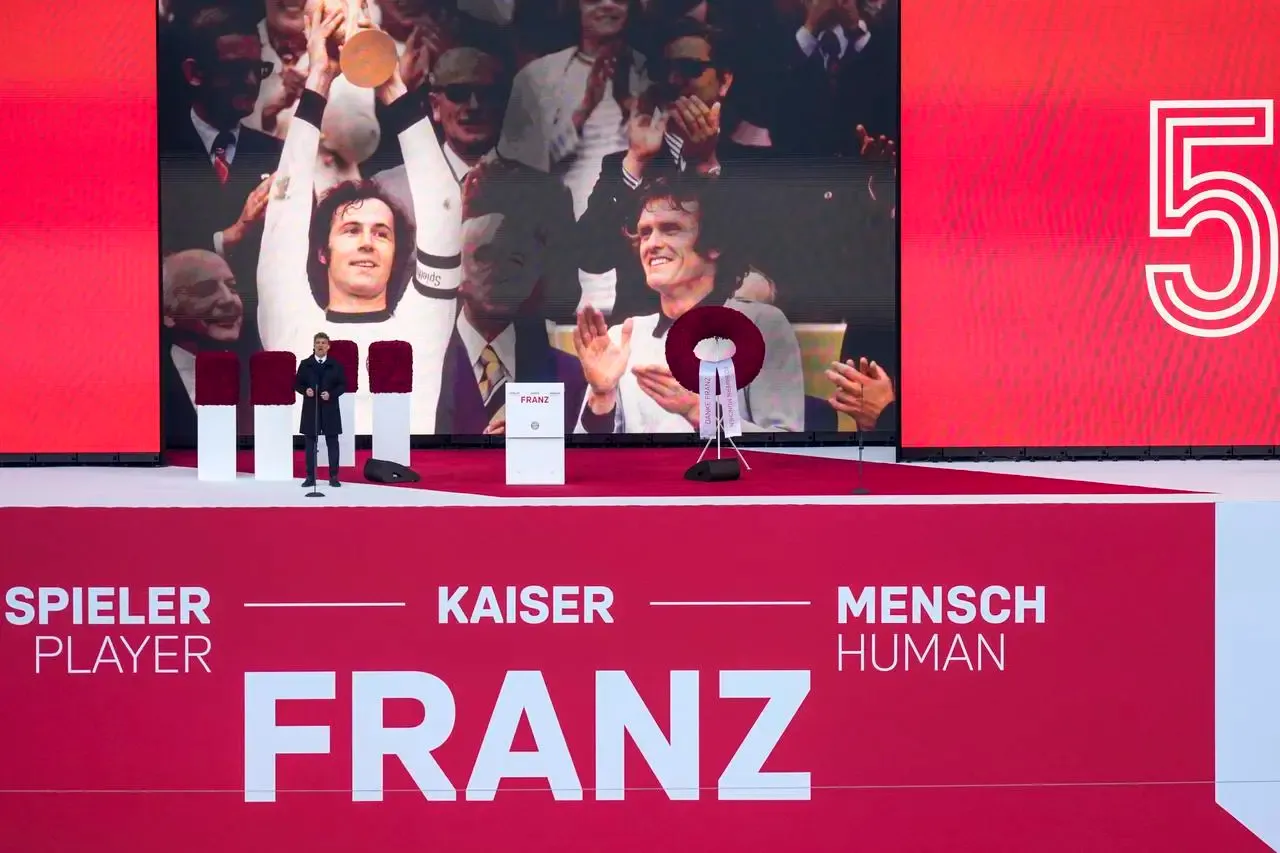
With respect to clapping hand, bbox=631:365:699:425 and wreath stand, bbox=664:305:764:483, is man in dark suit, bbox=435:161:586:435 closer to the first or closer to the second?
clapping hand, bbox=631:365:699:425

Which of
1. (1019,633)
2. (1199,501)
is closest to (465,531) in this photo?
(1019,633)

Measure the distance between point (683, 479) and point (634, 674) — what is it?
5.55ft

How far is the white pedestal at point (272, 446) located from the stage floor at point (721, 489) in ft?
0.47

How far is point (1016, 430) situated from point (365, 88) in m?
5.31

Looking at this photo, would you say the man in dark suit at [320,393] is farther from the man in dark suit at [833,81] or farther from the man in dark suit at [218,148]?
the man in dark suit at [833,81]

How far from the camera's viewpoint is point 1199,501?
627 cm

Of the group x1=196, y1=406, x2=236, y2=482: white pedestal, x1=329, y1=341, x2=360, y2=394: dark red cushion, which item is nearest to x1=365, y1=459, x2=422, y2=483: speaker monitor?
x1=196, y1=406, x2=236, y2=482: white pedestal

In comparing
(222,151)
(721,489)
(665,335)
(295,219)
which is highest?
(222,151)

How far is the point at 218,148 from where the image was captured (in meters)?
9.69

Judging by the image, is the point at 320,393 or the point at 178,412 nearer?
the point at 320,393

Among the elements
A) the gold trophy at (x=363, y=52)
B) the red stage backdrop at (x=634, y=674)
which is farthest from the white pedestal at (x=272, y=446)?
the gold trophy at (x=363, y=52)

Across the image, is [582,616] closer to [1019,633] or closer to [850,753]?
[850,753]

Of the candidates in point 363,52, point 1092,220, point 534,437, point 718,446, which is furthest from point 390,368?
point 1092,220

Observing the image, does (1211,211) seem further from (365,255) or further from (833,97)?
(365,255)
